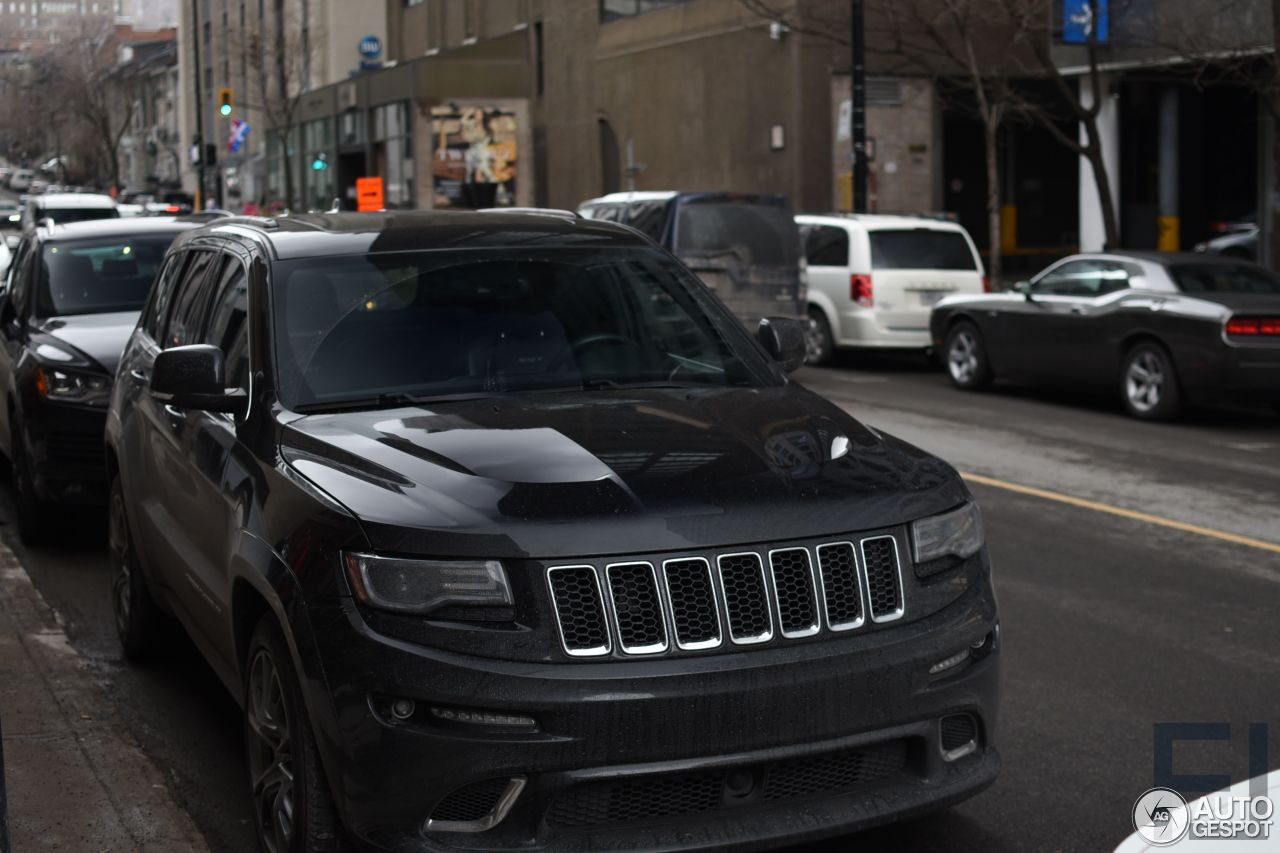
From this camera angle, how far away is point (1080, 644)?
7.23 meters

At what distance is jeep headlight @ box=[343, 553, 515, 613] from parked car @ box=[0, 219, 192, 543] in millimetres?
5502

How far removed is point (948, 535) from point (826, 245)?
16.2 metres

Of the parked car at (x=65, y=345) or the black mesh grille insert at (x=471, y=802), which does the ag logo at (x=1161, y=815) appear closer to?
the black mesh grille insert at (x=471, y=802)

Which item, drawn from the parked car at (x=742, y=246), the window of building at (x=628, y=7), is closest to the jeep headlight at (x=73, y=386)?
the parked car at (x=742, y=246)

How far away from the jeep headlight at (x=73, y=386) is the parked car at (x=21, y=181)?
95.4 meters

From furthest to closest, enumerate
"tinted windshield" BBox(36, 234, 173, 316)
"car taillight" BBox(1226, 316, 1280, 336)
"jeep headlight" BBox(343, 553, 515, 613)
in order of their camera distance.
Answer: "car taillight" BBox(1226, 316, 1280, 336), "tinted windshield" BBox(36, 234, 173, 316), "jeep headlight" BBox(343, 553, 515, 613)

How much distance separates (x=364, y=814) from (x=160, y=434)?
8.49 feet

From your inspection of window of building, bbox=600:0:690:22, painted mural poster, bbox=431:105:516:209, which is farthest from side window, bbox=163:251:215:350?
painted mural poster, bbox=431:105:516:209

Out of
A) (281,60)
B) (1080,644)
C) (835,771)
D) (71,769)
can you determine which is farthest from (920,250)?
(281,60)

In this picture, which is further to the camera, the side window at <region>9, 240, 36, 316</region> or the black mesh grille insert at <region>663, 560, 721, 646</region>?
the side window at <region>9, 240, 36, 316</region>

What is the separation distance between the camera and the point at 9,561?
29.3 feet

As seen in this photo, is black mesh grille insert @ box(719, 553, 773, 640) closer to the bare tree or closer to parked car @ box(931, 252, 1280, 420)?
parked car @ box(931, 252, 1280, 420)

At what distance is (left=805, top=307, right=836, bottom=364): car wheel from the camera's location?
67.2 feet

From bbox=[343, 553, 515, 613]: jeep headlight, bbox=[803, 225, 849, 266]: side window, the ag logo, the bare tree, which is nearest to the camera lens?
the ag logo
